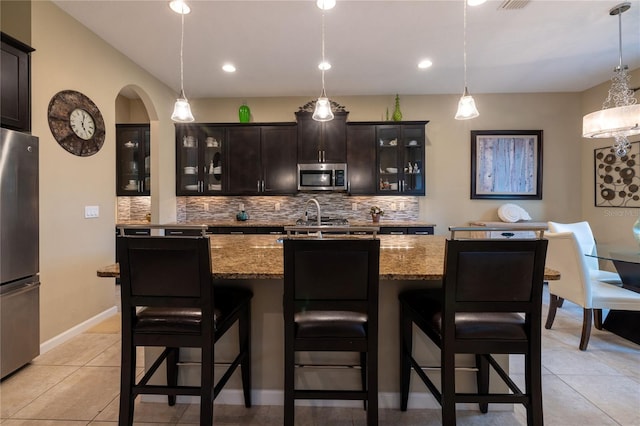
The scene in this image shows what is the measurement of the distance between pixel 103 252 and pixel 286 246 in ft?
9.33

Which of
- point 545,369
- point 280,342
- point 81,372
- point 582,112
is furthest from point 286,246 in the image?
point 582,112

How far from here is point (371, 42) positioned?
3.04 meters

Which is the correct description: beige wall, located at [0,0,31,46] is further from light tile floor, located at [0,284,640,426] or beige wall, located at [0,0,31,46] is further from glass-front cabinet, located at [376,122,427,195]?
glass-front cabinet, located at [376,122,427,195]

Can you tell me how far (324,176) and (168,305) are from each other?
3.31 m

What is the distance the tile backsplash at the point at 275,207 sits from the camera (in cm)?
466

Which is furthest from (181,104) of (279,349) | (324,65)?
(324,65)

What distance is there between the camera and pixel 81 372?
2131 millimetres

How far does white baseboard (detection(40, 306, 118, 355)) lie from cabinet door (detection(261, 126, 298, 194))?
7.81 ft

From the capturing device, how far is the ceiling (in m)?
2.54

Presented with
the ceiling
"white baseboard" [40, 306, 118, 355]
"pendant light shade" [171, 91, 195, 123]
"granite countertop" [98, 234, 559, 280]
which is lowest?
"white baseboard" [40, 306, 118, 355]

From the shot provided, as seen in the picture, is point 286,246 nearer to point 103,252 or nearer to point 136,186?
point 103,252

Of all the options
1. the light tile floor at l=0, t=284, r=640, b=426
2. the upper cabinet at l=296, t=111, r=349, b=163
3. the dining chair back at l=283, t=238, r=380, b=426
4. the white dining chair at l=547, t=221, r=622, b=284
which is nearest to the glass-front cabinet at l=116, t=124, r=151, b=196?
the upper cabinet at l=296, t=111, r=349, b=163

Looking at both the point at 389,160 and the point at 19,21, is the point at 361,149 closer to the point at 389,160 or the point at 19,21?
the point at 389,160

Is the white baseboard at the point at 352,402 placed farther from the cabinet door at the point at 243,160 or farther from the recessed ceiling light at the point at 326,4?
the cabinet door at the point at 243,160
